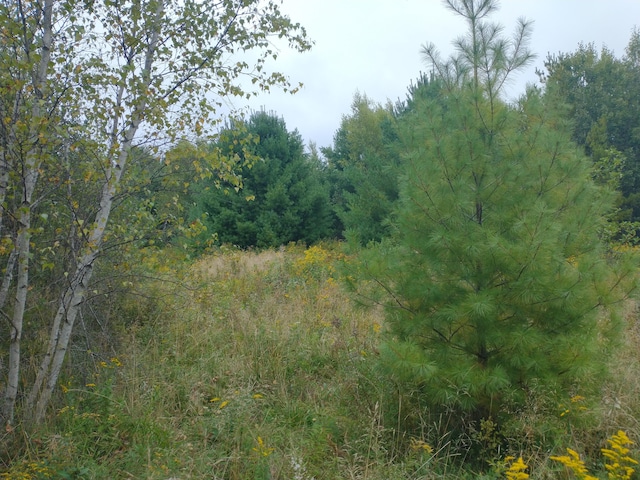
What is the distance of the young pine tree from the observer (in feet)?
12.6

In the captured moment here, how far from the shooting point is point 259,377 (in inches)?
208

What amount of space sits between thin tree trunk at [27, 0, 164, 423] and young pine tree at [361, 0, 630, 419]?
82.8 inches

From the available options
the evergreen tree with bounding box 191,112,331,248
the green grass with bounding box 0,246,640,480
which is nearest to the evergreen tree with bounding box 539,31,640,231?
the evergreen tree with bounding box 191,112,331,248

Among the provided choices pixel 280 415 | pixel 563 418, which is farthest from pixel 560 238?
pixel 280 415

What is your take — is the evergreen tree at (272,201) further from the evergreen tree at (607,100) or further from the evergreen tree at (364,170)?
the evergreen tree at (607,100)

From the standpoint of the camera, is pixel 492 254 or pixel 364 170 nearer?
pixel 492 254

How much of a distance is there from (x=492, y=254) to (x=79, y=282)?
10.3 ft

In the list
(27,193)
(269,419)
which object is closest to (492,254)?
(269,419)

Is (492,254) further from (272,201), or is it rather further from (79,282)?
(272,201)

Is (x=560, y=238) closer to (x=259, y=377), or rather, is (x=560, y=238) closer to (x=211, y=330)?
(x=259, y=377)

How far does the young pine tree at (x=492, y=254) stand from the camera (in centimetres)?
383

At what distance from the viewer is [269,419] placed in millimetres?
4410

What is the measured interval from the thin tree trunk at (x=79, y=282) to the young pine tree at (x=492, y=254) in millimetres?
2104

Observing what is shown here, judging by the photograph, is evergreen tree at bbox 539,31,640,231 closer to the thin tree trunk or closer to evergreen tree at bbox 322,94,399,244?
evergreen tree at bbox 322,94,399,244
